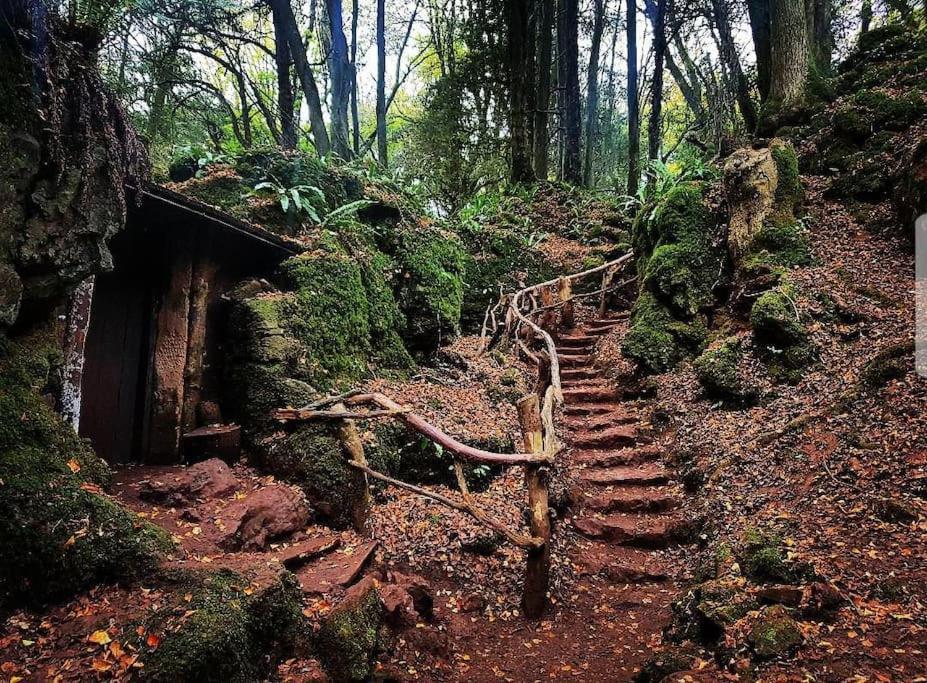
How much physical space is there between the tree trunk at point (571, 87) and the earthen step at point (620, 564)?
605 inches

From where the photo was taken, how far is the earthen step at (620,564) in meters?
5.25

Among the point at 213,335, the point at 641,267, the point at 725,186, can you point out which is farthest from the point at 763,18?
the point at 213,335

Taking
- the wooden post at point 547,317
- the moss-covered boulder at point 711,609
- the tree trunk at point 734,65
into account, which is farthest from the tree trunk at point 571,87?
the moss-covered boulder at point 711,609

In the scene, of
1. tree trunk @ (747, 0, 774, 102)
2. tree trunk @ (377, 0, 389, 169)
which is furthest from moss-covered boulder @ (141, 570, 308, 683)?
tree trunk @ (377, 0, 389, 169)

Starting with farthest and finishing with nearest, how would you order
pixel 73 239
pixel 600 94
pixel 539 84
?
pixel 600 94 → pixel 539 84 → pixel 73 239

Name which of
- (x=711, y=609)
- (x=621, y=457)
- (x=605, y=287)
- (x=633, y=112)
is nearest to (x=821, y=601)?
(x=711, y=609)

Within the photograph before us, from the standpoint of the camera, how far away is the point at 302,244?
7500 millimetres

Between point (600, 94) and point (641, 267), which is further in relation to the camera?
point (600, 94)

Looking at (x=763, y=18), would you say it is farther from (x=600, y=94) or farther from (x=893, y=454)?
(x=600, y=94)

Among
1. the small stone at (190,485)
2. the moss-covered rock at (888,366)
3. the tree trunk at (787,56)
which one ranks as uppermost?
the tree trunk at (787,56)

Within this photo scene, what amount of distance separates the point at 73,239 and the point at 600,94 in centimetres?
3095

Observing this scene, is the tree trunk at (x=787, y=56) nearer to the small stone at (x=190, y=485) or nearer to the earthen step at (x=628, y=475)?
the earthen step at (x=628, y=475)

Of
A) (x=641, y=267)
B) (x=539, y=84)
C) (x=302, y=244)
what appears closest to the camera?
(x=302, y=244)

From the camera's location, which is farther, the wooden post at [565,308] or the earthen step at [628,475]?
the wooden post at [565,308]
